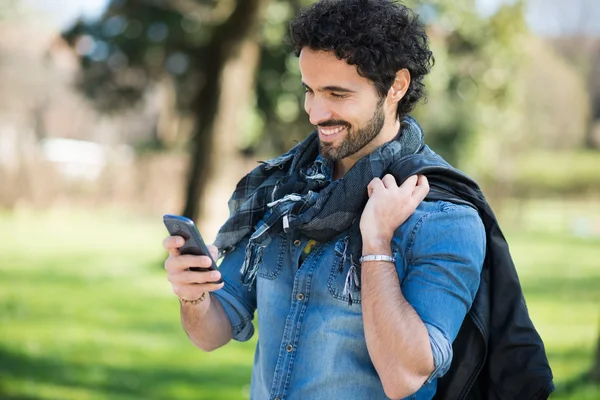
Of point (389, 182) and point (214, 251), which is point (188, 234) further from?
point (389, 182)

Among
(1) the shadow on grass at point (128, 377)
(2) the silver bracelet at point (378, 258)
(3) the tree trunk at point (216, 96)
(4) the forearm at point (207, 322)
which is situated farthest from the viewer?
(3) the tree trunk at point (216, 96)

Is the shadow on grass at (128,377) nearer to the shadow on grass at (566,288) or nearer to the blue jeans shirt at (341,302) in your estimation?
the blue jeans shirt at (341,302)

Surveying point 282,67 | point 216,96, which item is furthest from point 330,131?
point 282,67

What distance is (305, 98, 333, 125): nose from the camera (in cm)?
212

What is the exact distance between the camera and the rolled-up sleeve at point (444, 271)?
187 cm

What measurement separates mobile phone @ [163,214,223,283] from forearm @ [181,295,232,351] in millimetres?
142

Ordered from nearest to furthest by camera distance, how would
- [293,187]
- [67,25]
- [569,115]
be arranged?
[293,187]
[67,25]
[569,115]

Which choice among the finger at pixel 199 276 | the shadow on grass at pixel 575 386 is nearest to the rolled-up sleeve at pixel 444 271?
the finger at pixel 199 276

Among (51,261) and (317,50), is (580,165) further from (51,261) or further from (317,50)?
(317,50)

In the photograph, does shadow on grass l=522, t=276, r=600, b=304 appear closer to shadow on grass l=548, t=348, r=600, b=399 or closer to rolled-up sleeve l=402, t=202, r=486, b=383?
shadow on grass l=548, t=348, r=600, b=399

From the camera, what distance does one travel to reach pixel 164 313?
31.3 feet

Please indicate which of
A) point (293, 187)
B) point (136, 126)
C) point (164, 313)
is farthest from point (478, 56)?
point (136, 126)

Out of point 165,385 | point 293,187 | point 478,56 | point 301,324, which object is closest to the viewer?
point 301,324

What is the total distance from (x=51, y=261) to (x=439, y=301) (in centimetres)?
1276
